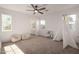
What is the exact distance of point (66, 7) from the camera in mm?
1530

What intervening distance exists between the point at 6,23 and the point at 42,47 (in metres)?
0.83

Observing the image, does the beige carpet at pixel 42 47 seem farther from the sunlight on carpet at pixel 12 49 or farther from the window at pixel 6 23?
the window at pixel 6 23

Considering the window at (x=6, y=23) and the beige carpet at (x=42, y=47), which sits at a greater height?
the window at (x=6, y=23)

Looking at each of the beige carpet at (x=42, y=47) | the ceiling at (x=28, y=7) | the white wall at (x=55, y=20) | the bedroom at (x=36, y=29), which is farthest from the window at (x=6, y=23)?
the white wall at (x=55, y=20)

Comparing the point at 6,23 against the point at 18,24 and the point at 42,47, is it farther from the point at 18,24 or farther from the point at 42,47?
the point at 42,47

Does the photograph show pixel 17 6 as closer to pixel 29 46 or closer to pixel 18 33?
pixel 18 33

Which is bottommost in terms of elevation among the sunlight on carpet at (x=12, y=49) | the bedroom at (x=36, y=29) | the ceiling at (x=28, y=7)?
the sunlight on carpet at (x=12, y=49)

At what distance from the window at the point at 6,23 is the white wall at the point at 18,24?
57 mm

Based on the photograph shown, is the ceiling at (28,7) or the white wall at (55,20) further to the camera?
the white wall at (55,20)

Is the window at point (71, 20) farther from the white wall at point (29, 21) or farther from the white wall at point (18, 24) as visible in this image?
the white wall at point (18, 24)

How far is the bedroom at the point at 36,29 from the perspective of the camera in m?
1.54
